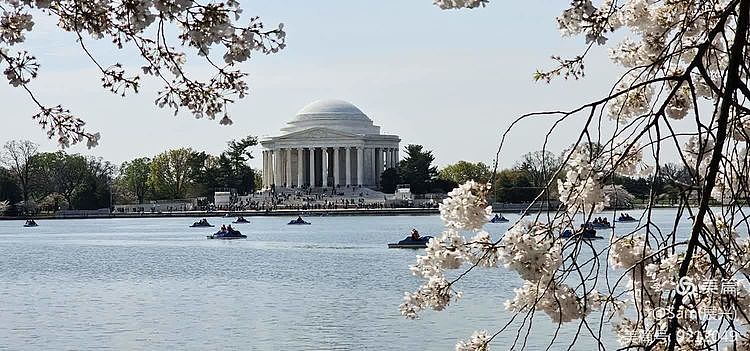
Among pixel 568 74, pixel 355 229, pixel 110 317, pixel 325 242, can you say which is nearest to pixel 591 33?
pixel 568 74

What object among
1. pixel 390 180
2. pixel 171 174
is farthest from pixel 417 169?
pixel 171 174

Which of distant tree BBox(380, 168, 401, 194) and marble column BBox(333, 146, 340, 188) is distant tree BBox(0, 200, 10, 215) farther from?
distant tree BBox(380, 168, 401, 194)

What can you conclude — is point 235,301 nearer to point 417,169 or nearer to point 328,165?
point 417,169

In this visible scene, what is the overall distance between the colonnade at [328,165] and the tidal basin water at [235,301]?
63.4 metres

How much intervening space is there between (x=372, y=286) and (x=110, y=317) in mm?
8476

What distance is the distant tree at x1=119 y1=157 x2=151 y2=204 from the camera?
126125 mm

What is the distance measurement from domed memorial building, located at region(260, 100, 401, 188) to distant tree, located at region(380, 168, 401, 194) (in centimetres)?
511

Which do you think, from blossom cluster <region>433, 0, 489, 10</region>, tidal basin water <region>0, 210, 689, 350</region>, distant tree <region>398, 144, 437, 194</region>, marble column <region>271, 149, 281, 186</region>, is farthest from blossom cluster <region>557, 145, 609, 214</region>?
marble column <region>271, 149, 281, 186</region>

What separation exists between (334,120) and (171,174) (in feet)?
56.5

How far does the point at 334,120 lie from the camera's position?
122 meters

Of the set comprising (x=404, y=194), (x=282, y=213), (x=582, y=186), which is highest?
(x=404, y=194)

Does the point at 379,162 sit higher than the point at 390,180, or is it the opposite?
the point at 379,162

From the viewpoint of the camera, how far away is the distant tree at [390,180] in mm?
111519

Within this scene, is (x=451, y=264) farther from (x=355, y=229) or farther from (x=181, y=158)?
(x=181, y=158)
